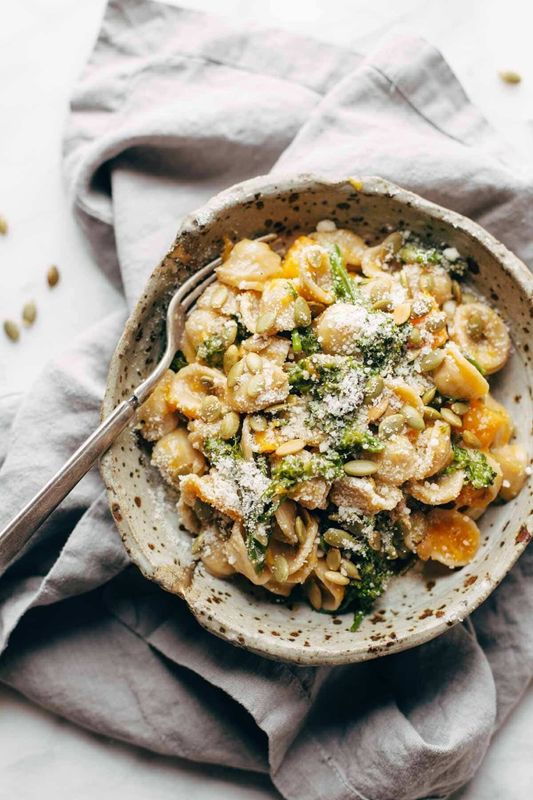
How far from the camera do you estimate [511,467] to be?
9.41 ft

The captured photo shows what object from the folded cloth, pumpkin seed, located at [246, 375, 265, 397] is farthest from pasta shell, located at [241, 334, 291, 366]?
the folded cloth

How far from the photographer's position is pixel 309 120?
3.41m

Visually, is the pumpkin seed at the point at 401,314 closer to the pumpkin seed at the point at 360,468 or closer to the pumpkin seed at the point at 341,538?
the pumpkin seed at the point at 360,468

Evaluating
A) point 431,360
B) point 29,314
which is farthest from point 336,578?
→ point 29,314

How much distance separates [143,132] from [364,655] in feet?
7.16

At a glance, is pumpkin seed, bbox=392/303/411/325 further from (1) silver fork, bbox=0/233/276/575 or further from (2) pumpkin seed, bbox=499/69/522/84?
(2) pumpkin seed, bbox=499/69/522/84

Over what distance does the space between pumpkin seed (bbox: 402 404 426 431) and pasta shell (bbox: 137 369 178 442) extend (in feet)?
2.58

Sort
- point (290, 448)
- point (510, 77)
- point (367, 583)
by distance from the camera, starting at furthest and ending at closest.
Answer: point (510, 77) < point (367, 583) < point (290, 448)

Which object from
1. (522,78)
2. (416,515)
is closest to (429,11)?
(522,78)

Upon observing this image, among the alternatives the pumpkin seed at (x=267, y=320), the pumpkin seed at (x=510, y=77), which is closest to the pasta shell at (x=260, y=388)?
the pumpkin seed at (x=267, y=320)

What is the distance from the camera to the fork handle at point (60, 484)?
2719 millimetres

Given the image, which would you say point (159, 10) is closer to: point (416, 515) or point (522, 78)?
point (522, 78)

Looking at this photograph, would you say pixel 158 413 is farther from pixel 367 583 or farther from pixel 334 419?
pixel 367 583

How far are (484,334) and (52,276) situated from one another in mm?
1827
